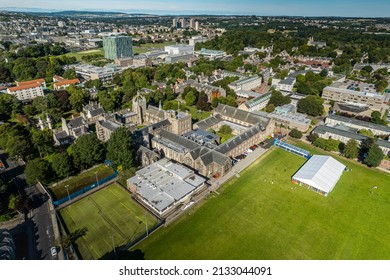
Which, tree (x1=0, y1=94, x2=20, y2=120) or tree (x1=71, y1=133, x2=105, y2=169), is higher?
tree (x1=71, y1=133, x2=105, y2=169)

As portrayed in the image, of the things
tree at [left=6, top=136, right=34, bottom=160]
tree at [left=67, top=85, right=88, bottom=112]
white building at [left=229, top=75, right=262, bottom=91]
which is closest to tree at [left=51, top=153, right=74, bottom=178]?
tree at [left=6, top=136, right=34, bottom=160]

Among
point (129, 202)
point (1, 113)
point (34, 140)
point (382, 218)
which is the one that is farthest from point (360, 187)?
point (1, 113)

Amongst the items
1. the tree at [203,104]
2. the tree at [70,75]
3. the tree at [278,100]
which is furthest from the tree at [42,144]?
the tree at [278,100]

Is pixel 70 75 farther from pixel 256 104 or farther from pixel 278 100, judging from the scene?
pixel 278 100

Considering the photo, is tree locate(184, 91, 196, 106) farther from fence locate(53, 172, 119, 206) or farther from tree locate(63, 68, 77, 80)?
tree locate(63, 68, 77, 80)

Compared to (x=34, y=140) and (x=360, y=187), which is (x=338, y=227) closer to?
(x=360, y=187)

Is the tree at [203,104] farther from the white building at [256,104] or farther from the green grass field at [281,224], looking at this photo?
the green grass field at [281,224]
